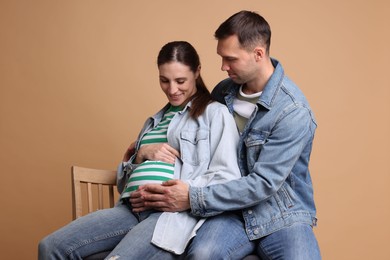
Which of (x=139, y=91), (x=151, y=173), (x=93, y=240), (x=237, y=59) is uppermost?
(x=237, y=59)

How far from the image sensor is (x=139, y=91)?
368 centimetres

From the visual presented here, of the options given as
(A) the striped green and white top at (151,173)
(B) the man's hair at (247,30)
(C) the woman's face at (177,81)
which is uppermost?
(B) the man's hair at (247,30)

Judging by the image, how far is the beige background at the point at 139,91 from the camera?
3654 mm

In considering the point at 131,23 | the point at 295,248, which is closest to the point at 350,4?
the point at 131,23

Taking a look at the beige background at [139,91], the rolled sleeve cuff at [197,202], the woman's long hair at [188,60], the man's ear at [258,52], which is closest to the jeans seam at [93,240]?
the rolled sleeve cuff at [197,202]

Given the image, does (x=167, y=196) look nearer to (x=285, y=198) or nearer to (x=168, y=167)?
(x=168, y=167)

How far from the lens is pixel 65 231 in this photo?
Result: 245 cm

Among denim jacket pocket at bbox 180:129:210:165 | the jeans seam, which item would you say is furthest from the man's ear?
the jeans seam

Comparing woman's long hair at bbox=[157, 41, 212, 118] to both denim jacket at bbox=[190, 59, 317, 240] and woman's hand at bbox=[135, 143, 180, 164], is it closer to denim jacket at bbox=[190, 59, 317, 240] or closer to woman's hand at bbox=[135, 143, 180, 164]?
woman's hand at bbox=[135, 143, 180, 164]

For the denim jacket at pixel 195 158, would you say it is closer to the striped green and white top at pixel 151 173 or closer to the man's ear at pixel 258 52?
the striped green and white top at pixel 151 173

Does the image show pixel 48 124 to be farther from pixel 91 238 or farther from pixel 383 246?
pixel 383 246

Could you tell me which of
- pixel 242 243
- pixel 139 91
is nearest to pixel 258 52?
pixel 242 243

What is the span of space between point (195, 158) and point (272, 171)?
14.1 inches

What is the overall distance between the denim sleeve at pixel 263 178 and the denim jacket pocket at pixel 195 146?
195mm
